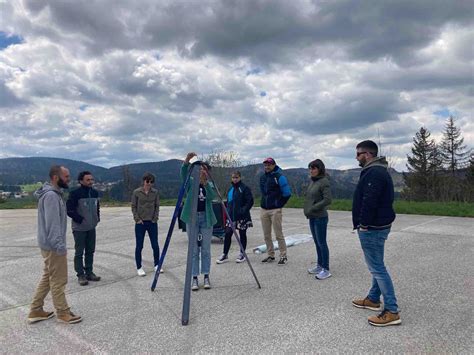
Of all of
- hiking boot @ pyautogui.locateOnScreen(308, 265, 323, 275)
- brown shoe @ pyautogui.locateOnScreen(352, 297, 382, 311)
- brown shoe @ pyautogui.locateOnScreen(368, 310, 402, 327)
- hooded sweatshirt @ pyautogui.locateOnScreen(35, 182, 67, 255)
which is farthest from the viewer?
hiking boot @ pyautogui.locateOnScreen(308, 265, 323, 275)

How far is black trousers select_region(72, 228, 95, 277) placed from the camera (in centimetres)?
605

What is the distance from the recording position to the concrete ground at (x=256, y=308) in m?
3.69

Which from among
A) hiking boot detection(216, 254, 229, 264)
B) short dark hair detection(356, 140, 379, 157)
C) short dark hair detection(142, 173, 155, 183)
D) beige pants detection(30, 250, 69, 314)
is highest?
short dark hair detection(356, 140, 379, 157)

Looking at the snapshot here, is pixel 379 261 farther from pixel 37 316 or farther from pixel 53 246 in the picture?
pixel 37 316

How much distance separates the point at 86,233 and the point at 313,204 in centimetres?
379

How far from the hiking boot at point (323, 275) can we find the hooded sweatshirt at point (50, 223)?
3770 mm

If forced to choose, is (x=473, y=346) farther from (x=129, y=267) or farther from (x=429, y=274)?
(x=129, y=267)

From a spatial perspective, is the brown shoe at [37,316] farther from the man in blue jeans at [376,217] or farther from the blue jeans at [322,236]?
the blue jeans at [322,236]

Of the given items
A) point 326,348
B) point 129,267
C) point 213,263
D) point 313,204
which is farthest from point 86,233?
point 326,348

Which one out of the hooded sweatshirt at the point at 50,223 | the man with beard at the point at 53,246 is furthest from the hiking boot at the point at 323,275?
the hooded sweatshirt at the point at 50,223

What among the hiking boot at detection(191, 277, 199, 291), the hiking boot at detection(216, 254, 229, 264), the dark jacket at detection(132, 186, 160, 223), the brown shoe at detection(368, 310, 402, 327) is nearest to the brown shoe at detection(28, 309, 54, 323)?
the hiking boot at detection(191, 277, 199, 291)

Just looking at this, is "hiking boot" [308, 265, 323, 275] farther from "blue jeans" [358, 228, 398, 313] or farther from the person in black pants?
the person in black pants

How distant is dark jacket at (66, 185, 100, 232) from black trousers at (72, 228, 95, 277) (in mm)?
100

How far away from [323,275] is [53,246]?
3984 mm
